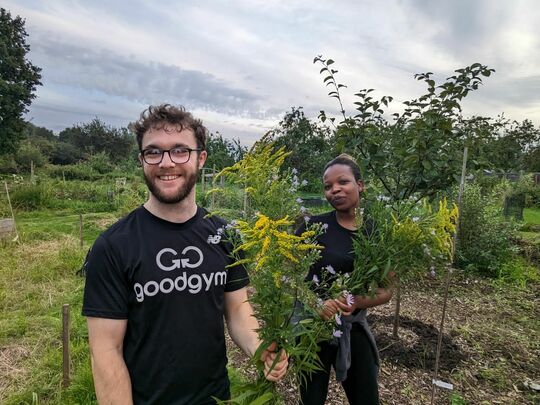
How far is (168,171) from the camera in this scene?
1494mm

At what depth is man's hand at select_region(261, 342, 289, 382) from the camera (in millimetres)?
1360

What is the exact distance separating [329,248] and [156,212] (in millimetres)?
1075

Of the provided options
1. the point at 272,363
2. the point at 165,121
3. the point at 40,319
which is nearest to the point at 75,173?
the point at 40,319

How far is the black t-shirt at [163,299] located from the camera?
4.60 feet

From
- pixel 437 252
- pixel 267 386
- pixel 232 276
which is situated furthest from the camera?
pixel 232 276

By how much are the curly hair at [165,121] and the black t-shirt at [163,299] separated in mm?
357

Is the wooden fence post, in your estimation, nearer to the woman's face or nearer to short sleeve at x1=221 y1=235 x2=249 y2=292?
short sleeve at x1=221 y1=235 x2=249 y2=292

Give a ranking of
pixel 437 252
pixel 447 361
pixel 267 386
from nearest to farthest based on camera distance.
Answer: pixel 267 386 < pixel 437 252 < pixel 447 361

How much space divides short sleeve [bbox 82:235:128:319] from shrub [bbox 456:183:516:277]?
7.16m

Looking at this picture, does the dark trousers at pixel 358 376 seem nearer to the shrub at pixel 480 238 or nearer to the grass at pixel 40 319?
the grass at pixel 40 319

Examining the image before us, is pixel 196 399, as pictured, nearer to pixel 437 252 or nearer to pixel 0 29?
pixel 437 252

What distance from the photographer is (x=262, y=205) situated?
1327mm

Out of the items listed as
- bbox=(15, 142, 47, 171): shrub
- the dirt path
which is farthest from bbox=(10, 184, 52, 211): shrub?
bbox=(15, 142, 47, 171): shrub

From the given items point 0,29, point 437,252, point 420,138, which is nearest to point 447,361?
point 420,138
